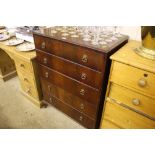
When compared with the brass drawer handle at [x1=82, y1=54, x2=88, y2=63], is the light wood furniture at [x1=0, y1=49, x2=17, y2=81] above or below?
below

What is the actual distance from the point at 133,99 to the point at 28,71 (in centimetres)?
120

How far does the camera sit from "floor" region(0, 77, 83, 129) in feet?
5.33

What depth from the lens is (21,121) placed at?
168 cm

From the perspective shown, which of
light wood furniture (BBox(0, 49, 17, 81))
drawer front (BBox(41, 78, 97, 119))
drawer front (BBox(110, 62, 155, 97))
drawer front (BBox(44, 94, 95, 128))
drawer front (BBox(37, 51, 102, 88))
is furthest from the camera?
light wood furniture (BBox(0, 49, 17, 81))

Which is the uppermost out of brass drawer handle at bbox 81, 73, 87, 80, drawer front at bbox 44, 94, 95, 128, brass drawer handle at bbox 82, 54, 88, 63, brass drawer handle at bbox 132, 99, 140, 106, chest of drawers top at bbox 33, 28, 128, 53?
chest of drawers top at bbox 33, 28, 128, 53

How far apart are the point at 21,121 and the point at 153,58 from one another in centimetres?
155

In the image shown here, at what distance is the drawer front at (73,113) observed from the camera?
1422 millimetres

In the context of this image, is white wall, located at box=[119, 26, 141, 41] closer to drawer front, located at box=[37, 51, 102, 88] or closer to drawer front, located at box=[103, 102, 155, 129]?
drawer front, located at box=[37, 51, 102, 88]

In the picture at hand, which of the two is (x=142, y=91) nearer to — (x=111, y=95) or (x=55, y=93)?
(x=111, y=95)

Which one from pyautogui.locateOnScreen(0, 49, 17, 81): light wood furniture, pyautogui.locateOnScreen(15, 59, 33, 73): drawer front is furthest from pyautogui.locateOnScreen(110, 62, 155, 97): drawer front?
pyautogui.locateOnScreen(0, 49, 17, 81): light wood furniture

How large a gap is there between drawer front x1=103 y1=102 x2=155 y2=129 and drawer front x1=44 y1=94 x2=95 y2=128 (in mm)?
206

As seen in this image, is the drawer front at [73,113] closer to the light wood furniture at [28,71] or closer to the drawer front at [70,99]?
the drawer front at [70,99]

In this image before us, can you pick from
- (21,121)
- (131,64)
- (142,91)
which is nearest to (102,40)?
(131,64)

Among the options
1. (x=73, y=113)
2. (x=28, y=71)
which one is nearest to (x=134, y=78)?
(x=73, y=113)
